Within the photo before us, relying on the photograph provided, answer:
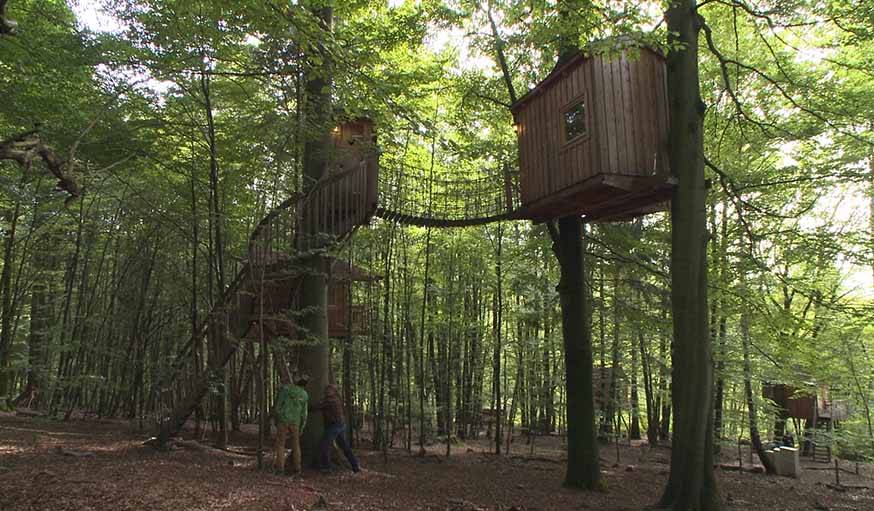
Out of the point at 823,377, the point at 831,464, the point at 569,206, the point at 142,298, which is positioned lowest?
the point at 831,464

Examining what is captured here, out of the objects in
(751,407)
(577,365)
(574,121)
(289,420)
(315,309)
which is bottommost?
(289,420)

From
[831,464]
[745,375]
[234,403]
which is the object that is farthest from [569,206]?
[831,464]

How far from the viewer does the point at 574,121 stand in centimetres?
905

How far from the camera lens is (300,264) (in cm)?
1029

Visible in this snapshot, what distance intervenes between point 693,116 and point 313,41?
5897 millimetres

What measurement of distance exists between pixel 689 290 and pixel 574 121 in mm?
3308

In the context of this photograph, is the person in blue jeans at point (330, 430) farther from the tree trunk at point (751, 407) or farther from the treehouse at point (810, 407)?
the treehouse at point (810, 407)

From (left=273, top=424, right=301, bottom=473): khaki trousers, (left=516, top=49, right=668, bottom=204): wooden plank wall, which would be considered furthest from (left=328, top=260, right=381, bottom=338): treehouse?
(left=516, top=49, right=668, bottom=204): wooden plank wall

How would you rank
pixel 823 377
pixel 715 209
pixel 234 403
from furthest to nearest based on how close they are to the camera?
pixel 715 209 → pixel 234 403 → pixel 823 377

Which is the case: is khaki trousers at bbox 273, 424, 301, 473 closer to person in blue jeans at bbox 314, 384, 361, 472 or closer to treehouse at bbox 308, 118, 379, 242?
person in blue jeans at bbox 314, 384, 361, 472

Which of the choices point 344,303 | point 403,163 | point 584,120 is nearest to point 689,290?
point 584,120

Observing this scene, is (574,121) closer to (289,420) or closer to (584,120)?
(584,120)

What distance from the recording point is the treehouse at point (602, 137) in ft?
26.9

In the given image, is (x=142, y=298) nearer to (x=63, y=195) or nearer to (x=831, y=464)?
(x=63, y=195)
